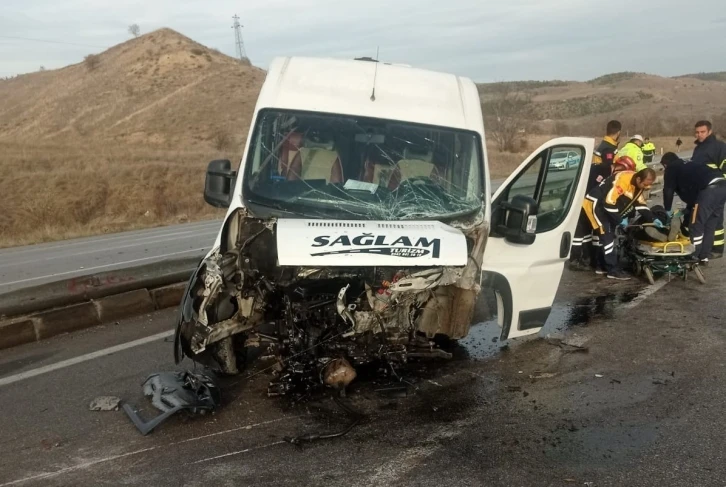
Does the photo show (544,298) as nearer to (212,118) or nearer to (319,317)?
(319,317)

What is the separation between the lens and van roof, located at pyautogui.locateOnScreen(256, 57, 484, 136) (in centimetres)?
543

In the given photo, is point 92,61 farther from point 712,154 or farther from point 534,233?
point 534,233

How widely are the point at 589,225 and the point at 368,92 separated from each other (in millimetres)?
4866

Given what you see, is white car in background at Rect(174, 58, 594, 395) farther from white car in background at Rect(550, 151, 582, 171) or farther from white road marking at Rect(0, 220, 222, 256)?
white road marking at Rect(0, 220, 222, 256)

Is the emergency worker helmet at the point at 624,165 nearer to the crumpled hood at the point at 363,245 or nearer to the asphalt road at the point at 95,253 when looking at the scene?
the crumpled hood at the point at 363,245

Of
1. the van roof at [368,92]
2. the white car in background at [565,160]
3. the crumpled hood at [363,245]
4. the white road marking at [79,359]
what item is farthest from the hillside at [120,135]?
the crumpled hood at [363,245]

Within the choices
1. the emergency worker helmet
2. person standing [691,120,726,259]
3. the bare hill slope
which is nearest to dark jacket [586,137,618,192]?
the emergency worker helmet

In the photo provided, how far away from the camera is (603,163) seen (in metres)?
9.88

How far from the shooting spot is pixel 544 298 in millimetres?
5660

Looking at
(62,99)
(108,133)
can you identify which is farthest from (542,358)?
(62,99)

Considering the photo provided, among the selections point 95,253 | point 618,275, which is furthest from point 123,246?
point 618,275

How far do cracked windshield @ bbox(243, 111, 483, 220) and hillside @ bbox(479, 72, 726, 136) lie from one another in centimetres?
5832

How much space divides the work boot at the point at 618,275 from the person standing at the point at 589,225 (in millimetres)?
388

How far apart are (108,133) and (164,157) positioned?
2717cm
